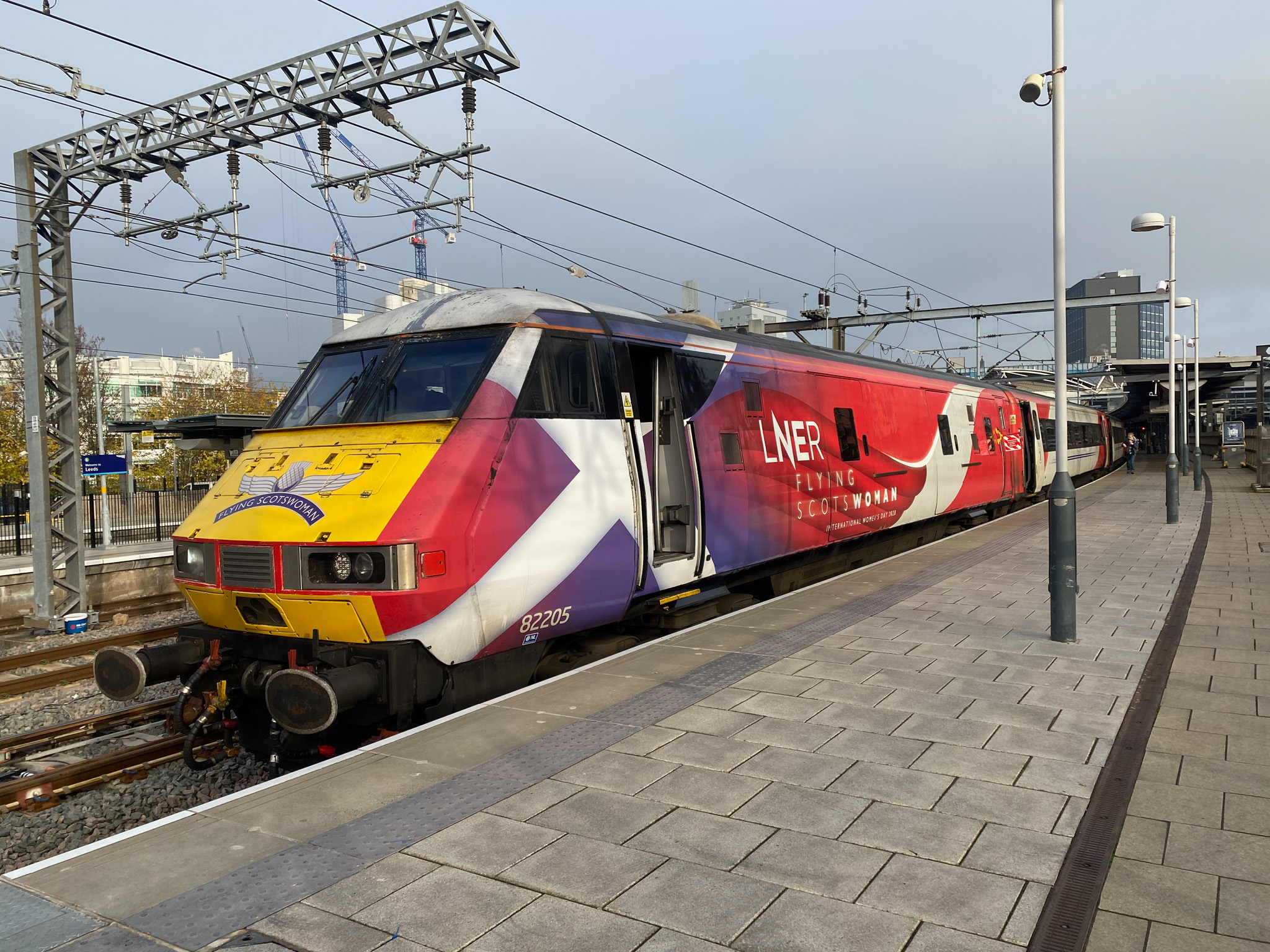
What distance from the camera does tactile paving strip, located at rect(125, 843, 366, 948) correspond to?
341 centimetres

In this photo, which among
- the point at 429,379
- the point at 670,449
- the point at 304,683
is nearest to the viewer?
the point at 304,683

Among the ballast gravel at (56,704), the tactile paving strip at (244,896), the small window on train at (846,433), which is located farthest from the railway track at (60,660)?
the small window on train at (846,433)

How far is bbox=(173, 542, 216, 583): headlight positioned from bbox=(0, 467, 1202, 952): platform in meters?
1.83

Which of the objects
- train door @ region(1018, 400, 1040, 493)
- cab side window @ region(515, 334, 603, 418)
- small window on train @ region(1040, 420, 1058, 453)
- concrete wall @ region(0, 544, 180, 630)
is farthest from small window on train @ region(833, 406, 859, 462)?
small window on train @ region(1040, 420, 1058, 453)

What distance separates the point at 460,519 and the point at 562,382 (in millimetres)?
1627

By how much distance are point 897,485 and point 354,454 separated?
→ 9.61 m

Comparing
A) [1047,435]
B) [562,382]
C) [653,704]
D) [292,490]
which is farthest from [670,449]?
[1047,435]

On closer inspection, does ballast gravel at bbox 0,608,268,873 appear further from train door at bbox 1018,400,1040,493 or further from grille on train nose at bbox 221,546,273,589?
train door at bbox 1018,400,1040,493

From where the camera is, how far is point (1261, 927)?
3.30 meters

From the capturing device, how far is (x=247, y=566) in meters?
5.85

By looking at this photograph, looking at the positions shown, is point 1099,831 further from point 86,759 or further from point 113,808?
point 86,759

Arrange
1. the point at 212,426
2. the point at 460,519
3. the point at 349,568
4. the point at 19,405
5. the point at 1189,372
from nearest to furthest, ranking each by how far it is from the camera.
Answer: the point at 349,568 < the point at 460,519 < the point at 212,426 < the point at 19,405 < the point at 1189,372

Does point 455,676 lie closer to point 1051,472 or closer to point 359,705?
point 359,705

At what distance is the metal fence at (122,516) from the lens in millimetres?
20828
